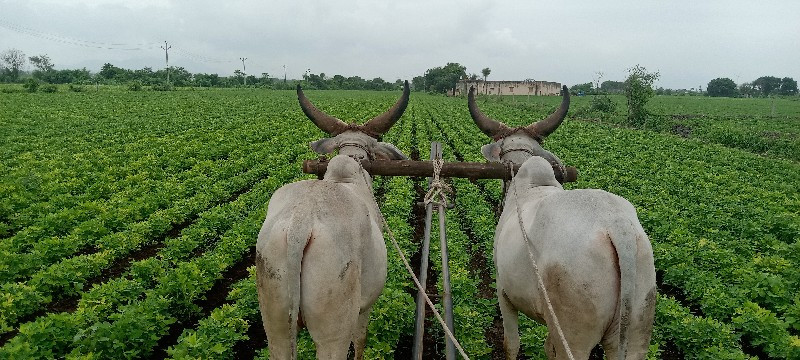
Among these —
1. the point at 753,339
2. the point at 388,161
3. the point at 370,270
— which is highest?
the point at 388,161

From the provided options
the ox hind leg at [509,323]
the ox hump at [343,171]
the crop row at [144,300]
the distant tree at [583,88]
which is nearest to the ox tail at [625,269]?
the ox hind leg at [509,323]

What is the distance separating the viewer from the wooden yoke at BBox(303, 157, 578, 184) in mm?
5355

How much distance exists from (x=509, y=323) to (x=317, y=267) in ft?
6.92

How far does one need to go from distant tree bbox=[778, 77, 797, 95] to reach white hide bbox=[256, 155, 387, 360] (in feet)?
520

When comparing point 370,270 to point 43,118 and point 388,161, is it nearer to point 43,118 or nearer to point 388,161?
point 388,161

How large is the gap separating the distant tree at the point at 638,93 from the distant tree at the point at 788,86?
119525mm

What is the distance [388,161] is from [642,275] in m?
2.76

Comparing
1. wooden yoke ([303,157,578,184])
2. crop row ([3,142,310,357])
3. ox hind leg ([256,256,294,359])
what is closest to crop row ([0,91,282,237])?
crop row ([3,142,310,357])

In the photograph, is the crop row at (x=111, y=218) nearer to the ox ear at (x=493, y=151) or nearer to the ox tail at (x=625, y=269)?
the ox ear at (x=493, y=151)

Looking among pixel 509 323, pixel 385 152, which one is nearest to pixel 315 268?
pixel 509 323

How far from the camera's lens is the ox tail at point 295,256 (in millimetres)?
3389

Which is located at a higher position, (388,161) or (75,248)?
(388,161)

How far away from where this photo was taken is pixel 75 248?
895cm

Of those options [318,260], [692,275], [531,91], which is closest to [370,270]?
[318,260]
